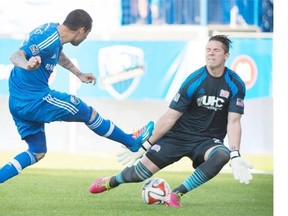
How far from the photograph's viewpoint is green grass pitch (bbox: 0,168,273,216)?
4118 mm

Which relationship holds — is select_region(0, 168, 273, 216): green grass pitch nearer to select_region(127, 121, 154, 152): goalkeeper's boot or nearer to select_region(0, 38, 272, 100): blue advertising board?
select_region(127, 121, 154, 152): goalkeeper's boot

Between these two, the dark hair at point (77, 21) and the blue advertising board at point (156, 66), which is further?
the blue advertising board at point (156, 66)

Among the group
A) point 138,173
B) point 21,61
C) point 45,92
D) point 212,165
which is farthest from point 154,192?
point 21,61

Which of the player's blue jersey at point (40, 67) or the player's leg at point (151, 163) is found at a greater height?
the player's blue jersey at point (40, 67)

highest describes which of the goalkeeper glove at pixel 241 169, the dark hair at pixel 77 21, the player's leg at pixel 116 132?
the dark hair at pixel 77 21

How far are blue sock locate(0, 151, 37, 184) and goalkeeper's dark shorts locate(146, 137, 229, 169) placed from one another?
0.58m

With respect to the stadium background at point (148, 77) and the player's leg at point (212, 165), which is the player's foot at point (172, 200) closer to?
the player's leg at point (212, 165)

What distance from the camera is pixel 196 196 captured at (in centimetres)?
495

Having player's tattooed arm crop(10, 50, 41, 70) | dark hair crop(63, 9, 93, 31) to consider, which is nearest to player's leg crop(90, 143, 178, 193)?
dark hair crop(63, 9, 93, 31)

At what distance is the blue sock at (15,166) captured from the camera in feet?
13.3

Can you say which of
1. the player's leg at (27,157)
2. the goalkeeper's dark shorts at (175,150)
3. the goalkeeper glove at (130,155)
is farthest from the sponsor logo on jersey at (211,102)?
the player's leg at (27,157)

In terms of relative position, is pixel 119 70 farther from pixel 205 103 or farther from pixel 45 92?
pixel 45 92

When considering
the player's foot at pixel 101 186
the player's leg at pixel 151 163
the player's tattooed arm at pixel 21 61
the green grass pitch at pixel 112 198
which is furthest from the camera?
the player's foot at pixel 101 186

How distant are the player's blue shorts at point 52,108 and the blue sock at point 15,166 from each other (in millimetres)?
179
